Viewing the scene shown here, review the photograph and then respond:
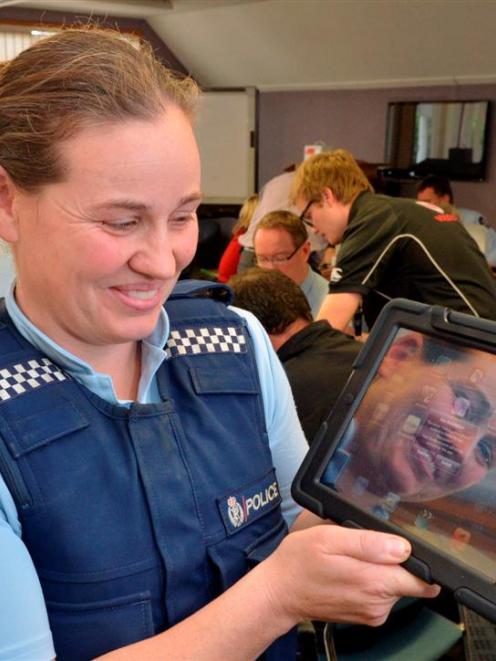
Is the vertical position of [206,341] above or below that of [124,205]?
below

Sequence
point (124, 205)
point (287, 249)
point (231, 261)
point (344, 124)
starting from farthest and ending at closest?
point (344, 124) → point (231, 261) → point (287, 249) → point (124, 205)

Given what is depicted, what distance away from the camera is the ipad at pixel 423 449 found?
68cm

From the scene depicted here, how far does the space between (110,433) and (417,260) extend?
72.9 inches

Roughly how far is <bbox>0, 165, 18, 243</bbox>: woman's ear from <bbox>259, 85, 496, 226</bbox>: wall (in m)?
4.23

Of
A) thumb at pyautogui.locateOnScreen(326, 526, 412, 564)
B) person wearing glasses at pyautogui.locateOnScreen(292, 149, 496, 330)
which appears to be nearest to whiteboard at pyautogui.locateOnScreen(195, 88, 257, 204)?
person wearing glasses at pyautogui.locateOnScreen(292, 149, 496, 330)

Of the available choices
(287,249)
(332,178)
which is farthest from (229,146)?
(332,178)

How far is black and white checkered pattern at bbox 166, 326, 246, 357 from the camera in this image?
0.88 m

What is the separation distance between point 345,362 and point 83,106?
1.22 meters

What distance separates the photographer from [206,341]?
90 cm

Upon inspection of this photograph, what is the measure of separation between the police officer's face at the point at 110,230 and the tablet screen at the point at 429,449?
10.0 inches

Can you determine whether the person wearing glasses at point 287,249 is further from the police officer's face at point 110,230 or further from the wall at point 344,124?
the police officer's face at point 110,230

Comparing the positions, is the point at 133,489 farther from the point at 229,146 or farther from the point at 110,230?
the point at 229,146

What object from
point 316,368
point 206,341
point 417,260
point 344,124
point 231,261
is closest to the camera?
point 206,341

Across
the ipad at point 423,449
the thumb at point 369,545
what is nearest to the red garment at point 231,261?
the ipad at point 423,449
